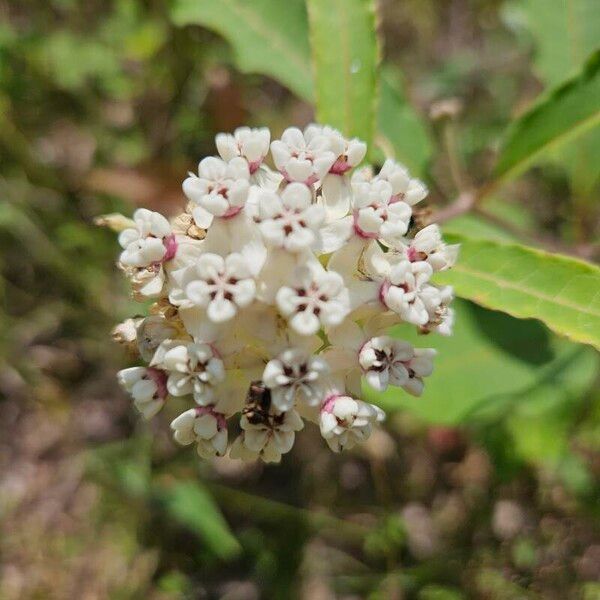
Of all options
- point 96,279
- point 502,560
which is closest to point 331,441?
point 502,560

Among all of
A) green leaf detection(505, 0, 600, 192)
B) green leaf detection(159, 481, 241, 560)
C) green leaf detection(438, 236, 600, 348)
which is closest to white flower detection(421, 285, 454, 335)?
green leaf detection(438, 236, 600, 348)

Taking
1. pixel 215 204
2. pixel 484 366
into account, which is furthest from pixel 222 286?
pixel 484 366

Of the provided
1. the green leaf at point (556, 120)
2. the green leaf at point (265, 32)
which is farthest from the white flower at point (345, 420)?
the green leaf at point (265, 32)

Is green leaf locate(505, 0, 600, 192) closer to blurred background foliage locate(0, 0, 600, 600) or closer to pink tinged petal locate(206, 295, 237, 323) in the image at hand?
blurred background foliage locate(0, 0, 600, 600)

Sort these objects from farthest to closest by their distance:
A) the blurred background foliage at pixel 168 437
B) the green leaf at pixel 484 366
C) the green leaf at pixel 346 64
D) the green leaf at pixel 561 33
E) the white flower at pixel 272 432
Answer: the blurred background foliage at pixel 168 437 < the green leaf at pixel 561 33 < the green leaf at pixel 484 366 < the green leaf at pixel 346 64 < the white flower at pixel 272 432

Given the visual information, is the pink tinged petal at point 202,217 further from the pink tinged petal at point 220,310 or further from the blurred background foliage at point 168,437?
the blurred background foliage at point 168,437

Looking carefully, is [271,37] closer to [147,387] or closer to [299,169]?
[299,169]
